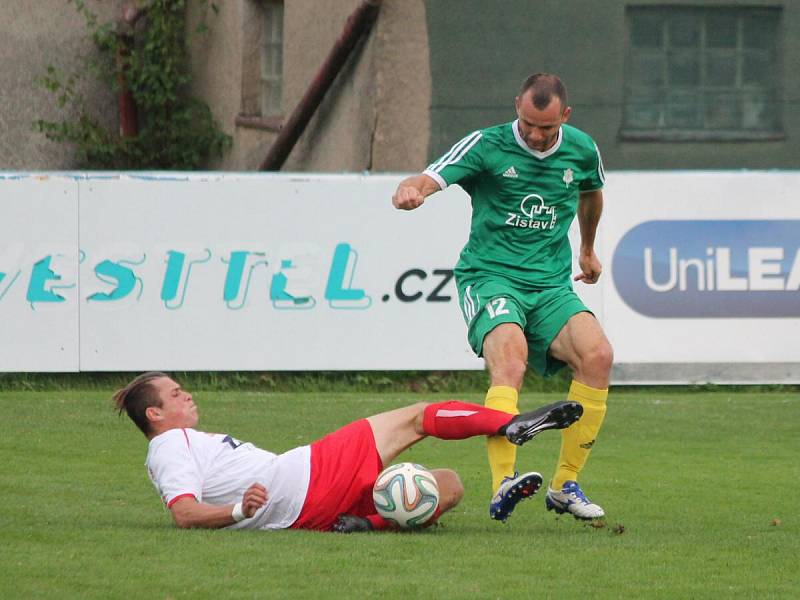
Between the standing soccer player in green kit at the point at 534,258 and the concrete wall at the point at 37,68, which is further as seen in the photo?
the concrete wall at the point at 37,68

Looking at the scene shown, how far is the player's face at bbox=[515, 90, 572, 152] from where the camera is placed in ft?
23.7

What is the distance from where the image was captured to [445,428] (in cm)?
691

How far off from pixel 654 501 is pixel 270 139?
1224cm

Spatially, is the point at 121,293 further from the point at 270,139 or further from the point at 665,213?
the point at 270,139

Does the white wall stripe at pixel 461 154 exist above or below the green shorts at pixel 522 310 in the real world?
above

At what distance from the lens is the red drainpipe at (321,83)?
17.0 metres

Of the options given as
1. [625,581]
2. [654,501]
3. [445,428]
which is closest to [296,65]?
[654,501]

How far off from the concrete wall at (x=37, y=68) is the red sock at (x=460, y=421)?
15737mm

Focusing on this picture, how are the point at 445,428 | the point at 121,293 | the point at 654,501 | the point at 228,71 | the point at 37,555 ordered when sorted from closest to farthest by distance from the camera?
the point at 37,555 < the point at 445,428 < the point at 654,501 < the point at 121,293 < the point at 228,71

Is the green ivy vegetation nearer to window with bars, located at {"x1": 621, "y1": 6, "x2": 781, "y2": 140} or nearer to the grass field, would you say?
window with bars, located at {"x1": 621, "y1": 6, "x2": 781, "y2": 140}

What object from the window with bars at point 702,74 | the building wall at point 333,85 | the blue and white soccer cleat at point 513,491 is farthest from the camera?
the window with bars at point 702,74

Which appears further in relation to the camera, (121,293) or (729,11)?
(729,11)

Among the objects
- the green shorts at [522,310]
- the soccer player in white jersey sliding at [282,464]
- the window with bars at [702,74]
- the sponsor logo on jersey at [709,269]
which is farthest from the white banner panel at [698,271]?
the soccer player in white jersey sliding at [282,464]

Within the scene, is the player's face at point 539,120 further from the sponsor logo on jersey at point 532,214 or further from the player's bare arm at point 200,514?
the player's bare arm at point 200,514
